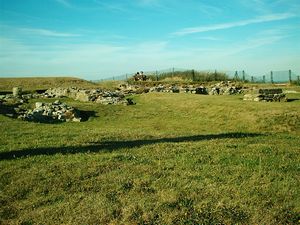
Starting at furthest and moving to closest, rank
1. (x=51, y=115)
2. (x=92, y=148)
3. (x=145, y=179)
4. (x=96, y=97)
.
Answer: (x=96, y=97) → (x=51, y=115) → (x=92, y=148) → (x=145, y=179)

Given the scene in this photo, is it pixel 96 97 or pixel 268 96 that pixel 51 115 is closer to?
pixel 96 97

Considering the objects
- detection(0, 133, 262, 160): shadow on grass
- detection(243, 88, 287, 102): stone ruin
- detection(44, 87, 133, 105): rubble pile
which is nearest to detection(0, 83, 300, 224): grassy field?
detection(0, 133, 262, 160): shadow on grass

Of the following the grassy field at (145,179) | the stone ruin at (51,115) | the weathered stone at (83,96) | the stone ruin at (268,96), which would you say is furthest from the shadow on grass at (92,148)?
the weathered stone at (83,96)

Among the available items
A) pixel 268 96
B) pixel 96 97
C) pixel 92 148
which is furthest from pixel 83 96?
pixel 92 148

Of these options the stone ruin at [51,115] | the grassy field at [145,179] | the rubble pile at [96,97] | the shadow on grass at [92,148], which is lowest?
the grassy field at [145,179]

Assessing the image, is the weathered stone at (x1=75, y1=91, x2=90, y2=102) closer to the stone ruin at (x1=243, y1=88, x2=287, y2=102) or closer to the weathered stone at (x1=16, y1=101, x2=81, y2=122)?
the weathered stone at (x1=16, y1=101, x2=81, y2=122)

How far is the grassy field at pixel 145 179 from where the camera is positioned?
25.2ft

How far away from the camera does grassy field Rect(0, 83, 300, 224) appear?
768 cm

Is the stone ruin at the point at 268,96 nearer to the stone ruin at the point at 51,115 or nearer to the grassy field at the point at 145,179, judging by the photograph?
the grassy field at the point at 145,179

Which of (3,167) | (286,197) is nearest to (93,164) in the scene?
(3,167)

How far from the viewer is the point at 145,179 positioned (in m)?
9.67

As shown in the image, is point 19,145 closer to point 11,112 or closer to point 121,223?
point 121,223

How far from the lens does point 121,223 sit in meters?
7.28

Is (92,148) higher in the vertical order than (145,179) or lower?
higher
